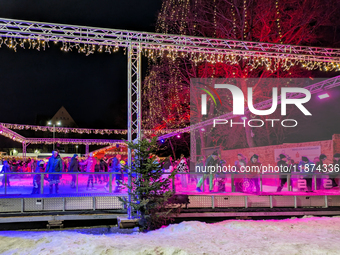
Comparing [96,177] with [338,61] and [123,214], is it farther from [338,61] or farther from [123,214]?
[338,61]

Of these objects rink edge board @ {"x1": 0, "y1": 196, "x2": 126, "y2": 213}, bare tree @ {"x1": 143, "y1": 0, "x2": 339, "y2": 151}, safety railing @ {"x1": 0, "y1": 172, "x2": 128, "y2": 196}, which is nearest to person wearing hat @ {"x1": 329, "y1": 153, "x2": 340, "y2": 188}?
bare tree @ {"x1": 143, "y1": 0, "x2": 339, "y2": 151}

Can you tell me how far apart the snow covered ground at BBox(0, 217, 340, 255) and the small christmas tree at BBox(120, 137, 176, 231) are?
1.35 ft

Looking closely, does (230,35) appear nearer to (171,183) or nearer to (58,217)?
(171,183)

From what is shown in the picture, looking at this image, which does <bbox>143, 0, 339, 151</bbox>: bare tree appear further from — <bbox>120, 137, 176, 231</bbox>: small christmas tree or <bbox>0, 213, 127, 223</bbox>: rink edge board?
<bbox>0, 213, 127, 223</bbox>: rink edge board

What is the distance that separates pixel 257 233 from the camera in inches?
289

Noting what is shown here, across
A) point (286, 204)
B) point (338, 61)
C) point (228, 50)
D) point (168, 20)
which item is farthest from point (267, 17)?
point (286, 204)

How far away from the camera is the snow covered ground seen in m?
5.64

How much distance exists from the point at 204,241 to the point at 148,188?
197 centimetres

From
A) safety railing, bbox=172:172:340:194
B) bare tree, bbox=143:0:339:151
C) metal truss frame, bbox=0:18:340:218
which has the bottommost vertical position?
safety railing, bbox=172:172:340:194

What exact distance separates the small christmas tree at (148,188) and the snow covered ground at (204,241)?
0.41 meters

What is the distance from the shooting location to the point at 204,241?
659 centimetres

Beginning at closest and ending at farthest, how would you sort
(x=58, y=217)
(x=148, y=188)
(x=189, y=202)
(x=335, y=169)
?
(x=148, y=188), (x=58, y=217), (x=189, y=202), (x=335, y=169)

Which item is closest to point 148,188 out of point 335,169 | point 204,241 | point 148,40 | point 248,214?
point 204,241

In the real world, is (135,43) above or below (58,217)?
above
